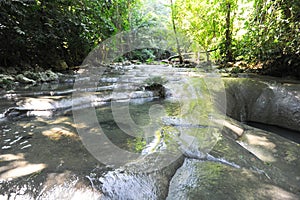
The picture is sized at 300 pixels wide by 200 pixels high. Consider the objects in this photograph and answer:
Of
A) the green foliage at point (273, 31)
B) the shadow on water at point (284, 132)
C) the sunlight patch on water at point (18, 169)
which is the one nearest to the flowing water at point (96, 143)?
the sunlight patch on water at point (18, 169)

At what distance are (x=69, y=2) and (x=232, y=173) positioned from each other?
8.17 metres

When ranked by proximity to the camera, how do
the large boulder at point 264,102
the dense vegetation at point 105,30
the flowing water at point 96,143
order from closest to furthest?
the flowing water at point 96,143 < the large boulder at point 264,102 < the dense vegetation at point 105,30

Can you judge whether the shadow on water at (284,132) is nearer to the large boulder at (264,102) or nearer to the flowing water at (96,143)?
the large boulder at (264,102)

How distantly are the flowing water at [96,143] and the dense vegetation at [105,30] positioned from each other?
8.30 ft

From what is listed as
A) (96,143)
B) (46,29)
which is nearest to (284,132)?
(96,143)

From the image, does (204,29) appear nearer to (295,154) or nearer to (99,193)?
(295,154)

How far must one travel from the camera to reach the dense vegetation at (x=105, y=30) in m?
4.89

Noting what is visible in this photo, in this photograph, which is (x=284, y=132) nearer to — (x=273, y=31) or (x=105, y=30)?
(x=273, y=31)

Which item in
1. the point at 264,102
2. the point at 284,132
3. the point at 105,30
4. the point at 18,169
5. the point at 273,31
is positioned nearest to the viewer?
the point at 18,169

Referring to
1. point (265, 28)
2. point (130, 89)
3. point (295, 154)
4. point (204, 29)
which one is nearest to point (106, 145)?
point (295, 154)

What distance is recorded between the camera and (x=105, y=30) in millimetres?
9734

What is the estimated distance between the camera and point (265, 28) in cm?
521

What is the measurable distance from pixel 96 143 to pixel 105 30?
29.0ft

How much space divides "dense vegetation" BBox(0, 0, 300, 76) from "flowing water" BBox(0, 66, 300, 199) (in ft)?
8.30
